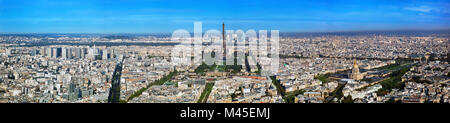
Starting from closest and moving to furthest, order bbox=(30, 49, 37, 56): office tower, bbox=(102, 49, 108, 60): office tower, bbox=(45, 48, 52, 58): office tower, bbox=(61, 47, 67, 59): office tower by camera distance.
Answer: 1. bbox=(30, 49, 37, 56): office tower
2. bbox=(45, 48, 52, 58): office tower
3. bbox=(61, 47, 67, 59): office tower
4. bbox=(102, 49, 108, 60): office tower

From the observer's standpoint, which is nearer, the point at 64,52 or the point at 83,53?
the point at 64,52

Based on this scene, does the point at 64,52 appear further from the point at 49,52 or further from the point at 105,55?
the point at 105,55

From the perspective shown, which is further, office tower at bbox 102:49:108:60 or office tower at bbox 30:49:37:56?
office tower at bbox 102:49:108:60

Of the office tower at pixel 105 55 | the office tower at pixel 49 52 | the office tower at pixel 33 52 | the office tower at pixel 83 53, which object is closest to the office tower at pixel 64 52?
the office tower at pixel 49 52

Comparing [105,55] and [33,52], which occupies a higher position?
[33,52]

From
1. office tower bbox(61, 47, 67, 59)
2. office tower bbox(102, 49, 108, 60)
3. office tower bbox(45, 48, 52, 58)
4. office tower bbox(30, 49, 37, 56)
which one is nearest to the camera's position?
office tower bbox(30, 49, 37, 56)

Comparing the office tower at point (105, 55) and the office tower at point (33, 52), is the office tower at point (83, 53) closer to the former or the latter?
the office tower at point (105, 55)

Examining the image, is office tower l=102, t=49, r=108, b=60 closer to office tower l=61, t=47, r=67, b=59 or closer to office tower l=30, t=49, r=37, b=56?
office tower l=61, t=47, r=67, b=59

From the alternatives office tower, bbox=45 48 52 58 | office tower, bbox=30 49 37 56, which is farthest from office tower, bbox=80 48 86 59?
office tower, bbox=30 49 37 56

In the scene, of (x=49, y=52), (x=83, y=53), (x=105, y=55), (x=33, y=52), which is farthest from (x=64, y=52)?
(x=105, y=55)
